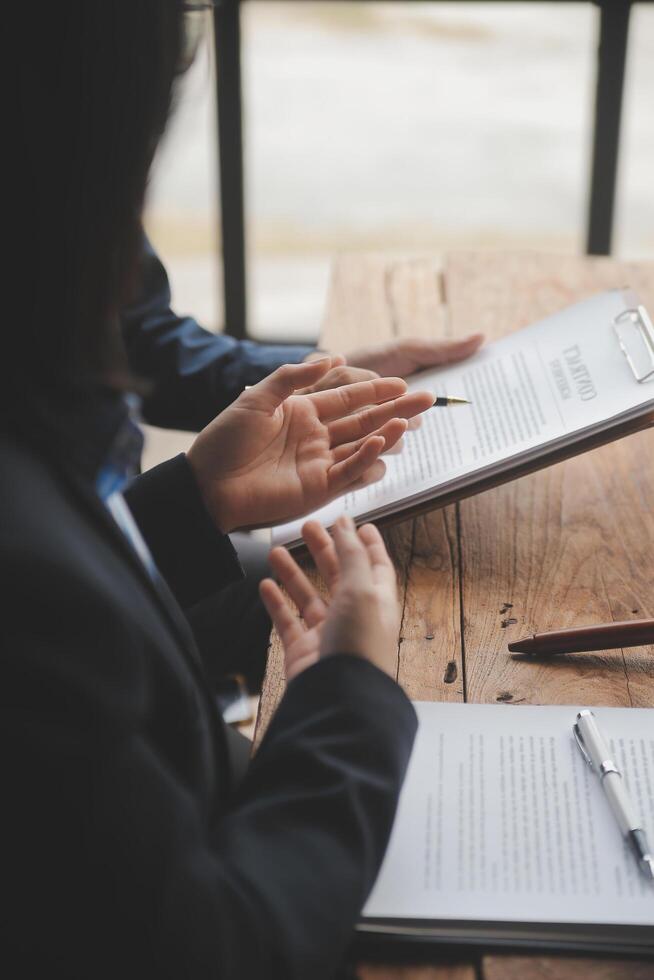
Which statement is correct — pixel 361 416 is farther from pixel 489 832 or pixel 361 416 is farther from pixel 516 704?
pixel 489 832

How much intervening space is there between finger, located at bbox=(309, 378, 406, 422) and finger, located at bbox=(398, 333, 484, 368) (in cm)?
21

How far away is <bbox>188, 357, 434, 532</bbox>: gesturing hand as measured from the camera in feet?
3.24

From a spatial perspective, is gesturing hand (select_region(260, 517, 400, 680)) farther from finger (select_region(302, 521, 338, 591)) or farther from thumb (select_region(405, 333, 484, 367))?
thumb (select_region(405, 333, 484, 367))

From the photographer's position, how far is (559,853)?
25.7 inches

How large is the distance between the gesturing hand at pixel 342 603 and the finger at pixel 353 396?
0.31m

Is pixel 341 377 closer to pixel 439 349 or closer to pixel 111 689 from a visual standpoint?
pixel 439 349

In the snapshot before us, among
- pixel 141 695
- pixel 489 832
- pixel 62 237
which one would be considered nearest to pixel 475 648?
pixel 489 832

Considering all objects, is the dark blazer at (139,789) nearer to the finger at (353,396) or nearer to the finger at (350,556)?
the finger at (350,556)

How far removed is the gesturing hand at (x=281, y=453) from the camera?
99 centimetres

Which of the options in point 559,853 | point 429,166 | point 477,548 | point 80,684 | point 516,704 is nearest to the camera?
point 80,684

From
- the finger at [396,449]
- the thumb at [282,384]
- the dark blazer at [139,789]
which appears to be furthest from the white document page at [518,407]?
the dark blazer at [139,789]

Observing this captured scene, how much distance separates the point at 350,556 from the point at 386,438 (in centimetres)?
29

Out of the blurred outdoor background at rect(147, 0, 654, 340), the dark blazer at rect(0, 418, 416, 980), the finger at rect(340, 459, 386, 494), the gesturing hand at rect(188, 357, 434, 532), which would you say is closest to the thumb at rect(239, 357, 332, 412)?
the gesturing hand at rect(188, 357, 434, 532)

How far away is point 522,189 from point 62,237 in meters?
3.09
